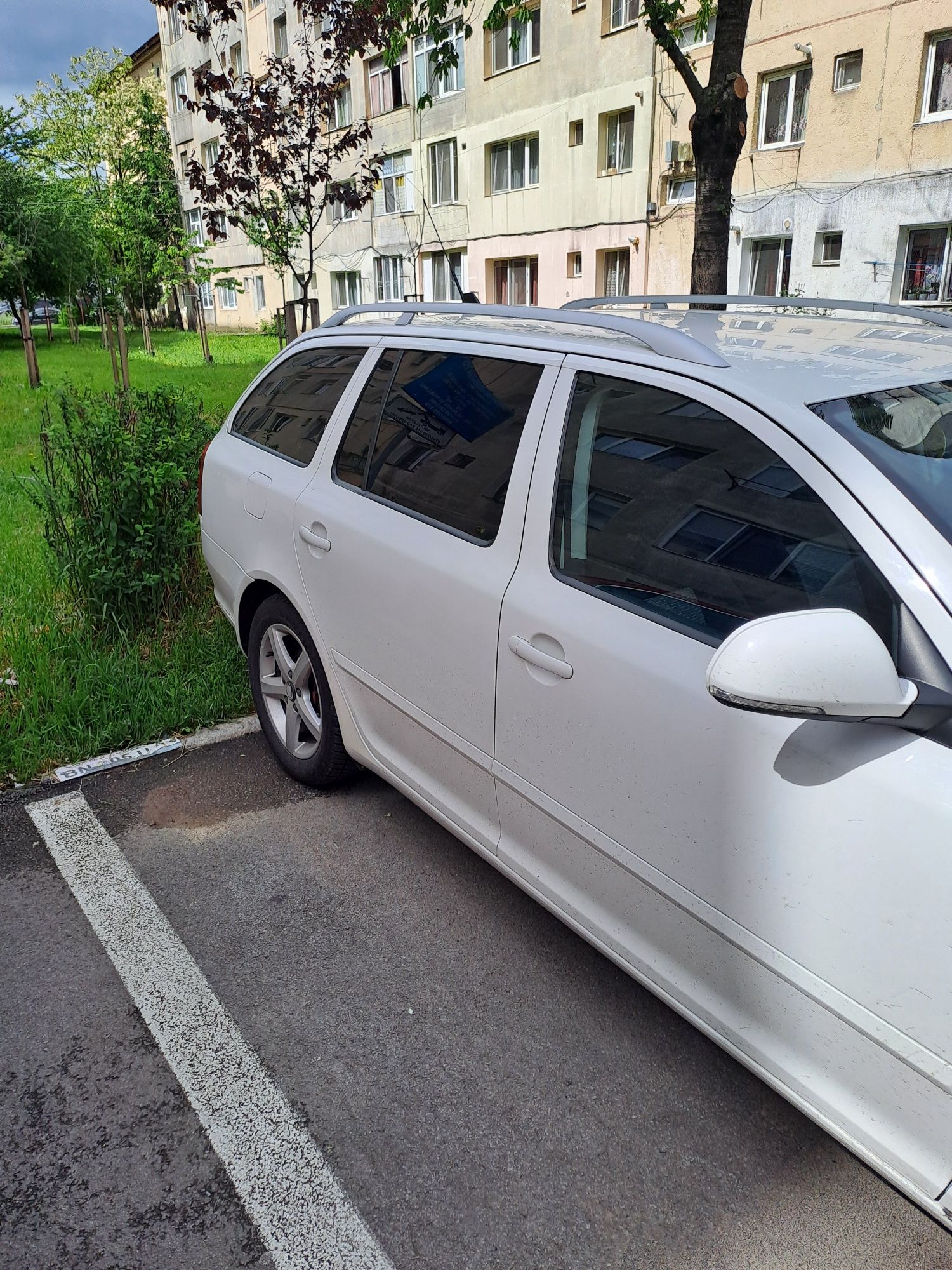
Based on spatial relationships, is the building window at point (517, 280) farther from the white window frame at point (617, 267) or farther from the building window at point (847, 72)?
the building window at point (847, 72)

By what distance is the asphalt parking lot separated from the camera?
198 cm

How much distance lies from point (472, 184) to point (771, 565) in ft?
96.0

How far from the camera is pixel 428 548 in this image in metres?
2.71

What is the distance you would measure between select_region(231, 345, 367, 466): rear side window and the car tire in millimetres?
614

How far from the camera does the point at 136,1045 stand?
247 cm

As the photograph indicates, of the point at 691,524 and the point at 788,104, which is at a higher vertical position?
the point at 788,104

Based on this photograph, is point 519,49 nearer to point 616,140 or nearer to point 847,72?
point 616,140

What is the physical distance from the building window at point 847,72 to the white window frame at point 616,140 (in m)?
5.50

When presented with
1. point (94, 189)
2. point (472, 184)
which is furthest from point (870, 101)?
point (94, 189)

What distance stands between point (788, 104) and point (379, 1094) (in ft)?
72.4

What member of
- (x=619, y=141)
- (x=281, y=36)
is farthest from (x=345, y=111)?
(x=619, y=141)

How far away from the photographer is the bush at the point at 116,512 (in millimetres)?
4758

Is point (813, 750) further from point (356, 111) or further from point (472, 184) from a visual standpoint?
point (356, 111)

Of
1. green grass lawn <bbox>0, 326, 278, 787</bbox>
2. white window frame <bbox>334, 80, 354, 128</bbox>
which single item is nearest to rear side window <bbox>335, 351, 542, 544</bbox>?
green grass lawn <bbox>0, 326, 278, 787</bbox>
